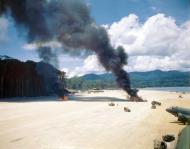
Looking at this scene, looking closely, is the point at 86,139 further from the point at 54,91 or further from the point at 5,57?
the point at 54,91

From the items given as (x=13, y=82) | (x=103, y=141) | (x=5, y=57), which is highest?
(x=5, y=57)

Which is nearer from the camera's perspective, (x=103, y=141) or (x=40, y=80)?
(x=103, y=141)

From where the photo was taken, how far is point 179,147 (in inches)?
492

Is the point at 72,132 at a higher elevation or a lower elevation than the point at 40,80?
lower

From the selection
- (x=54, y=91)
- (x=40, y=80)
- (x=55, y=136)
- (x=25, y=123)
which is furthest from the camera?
(x=54, y=91)

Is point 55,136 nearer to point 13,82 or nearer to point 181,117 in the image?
point 181,117

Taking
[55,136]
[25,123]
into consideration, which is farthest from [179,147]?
[25,123]

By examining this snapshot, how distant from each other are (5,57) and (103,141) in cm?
5357

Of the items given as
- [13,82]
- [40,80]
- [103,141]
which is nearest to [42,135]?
[103,141]

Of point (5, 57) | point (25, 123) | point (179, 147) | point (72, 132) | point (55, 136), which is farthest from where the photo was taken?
point (5, 57)

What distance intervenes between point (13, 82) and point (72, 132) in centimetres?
4936

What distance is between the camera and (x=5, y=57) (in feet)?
217

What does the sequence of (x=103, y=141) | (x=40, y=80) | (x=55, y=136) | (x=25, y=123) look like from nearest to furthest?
(x=103, y=141) < (x=55, y=136) < (x=25, y=123) < (x=40, y=80)

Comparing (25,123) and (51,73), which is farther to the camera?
(51,73)
